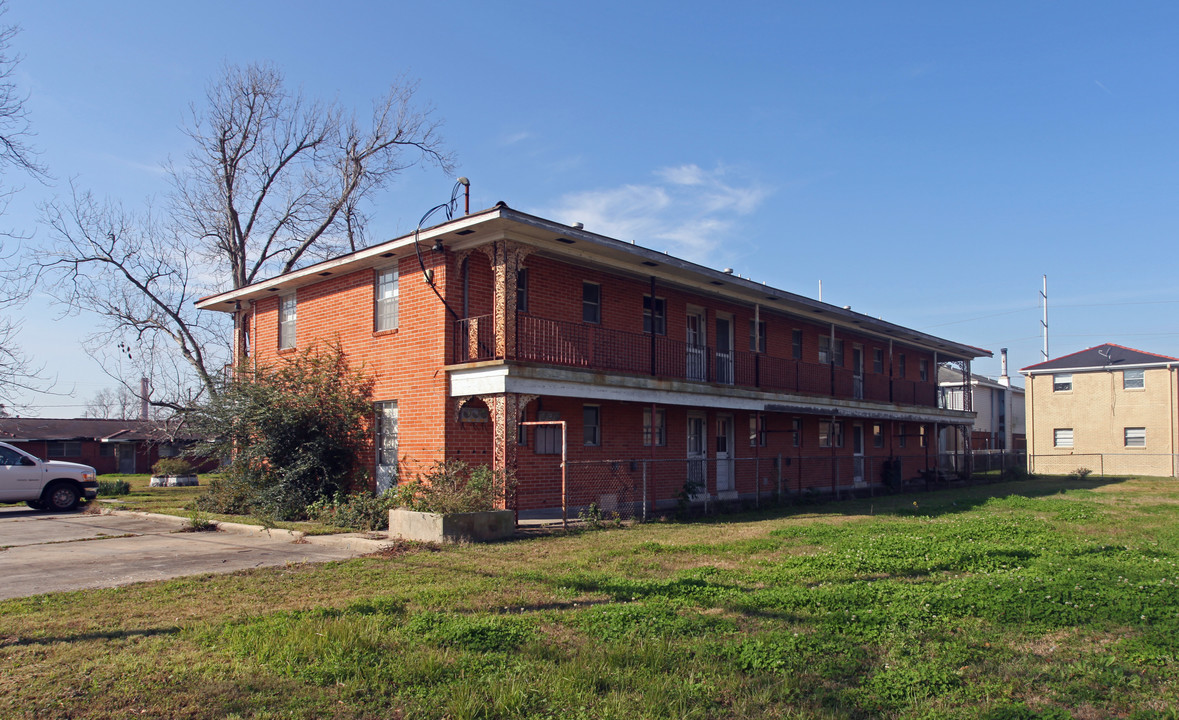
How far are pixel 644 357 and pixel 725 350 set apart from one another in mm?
4248

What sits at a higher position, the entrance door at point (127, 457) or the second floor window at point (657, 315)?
the second floor window at point (657, 315)

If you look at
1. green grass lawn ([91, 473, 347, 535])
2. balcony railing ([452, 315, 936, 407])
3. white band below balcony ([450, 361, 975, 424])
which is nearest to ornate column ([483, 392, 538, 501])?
white band below balcony ([450, 361, 975, 424])

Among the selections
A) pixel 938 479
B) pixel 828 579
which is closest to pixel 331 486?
pixel 828 579

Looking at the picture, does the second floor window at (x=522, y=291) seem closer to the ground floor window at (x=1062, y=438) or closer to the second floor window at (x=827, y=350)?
the second floor window at (x=827, y=350)

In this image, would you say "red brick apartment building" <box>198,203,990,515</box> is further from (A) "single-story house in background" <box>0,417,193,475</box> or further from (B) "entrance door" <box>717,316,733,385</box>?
(A) "single-story house in background" <box>0,417,193,475</box>

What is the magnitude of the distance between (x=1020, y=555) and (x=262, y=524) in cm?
1269

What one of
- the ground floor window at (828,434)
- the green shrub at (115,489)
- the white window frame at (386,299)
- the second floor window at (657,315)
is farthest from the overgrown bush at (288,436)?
the ground floor window at (828,434)

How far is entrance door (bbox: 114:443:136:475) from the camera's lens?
49531 millimetres

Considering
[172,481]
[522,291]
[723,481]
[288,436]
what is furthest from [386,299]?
[172,481]

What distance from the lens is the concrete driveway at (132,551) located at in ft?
32.1

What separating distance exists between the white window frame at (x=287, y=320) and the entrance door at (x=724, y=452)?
1142cm

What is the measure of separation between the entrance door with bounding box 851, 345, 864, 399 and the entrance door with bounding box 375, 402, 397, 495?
17.1 metres

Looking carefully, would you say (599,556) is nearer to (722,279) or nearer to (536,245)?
(536,245)

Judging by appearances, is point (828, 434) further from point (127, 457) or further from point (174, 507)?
point (127, 457)
